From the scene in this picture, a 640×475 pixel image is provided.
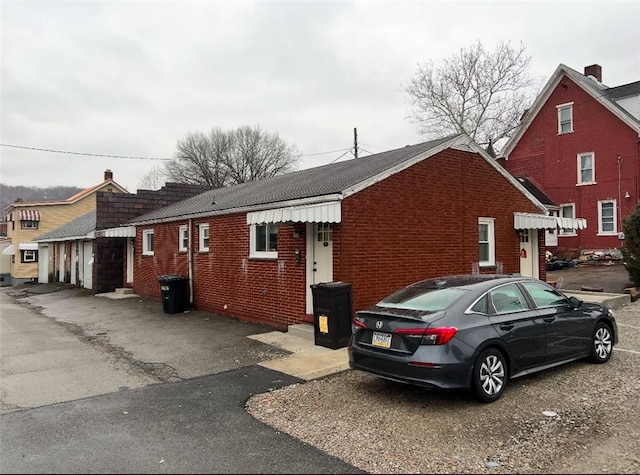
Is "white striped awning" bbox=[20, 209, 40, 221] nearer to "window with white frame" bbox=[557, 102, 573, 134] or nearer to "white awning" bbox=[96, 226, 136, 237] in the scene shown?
"white awning" bbox=[96, 226, 136, 237]

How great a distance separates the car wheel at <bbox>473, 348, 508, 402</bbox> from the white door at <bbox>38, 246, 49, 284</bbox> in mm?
32247

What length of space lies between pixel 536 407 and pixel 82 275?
2376cm

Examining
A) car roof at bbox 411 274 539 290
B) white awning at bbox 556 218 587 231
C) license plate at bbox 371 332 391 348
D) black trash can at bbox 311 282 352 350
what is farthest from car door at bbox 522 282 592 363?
white awning at bbox 556 218 587 231

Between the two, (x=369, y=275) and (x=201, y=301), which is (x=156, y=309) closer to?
(x=201, y=301)

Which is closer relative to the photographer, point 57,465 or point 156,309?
point 57,465

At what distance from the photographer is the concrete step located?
29.8ft

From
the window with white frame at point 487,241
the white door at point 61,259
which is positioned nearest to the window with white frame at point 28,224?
the white door at point 61,259

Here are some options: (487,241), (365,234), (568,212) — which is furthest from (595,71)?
(365,234)

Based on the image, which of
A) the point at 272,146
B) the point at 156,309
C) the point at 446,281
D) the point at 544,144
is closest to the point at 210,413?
the point at 446,281

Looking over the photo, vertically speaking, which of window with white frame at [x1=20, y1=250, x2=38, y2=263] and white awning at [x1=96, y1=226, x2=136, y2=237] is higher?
white awning at [x1=96, y1=226, x2=136, y2=237]

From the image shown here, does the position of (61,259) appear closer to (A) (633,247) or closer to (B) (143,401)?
(B) (143,401)

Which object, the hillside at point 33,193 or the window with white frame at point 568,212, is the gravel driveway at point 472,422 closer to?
the window with white frame at point 568,212

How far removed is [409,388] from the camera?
609 centimetres

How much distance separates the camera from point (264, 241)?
36.9 ft
